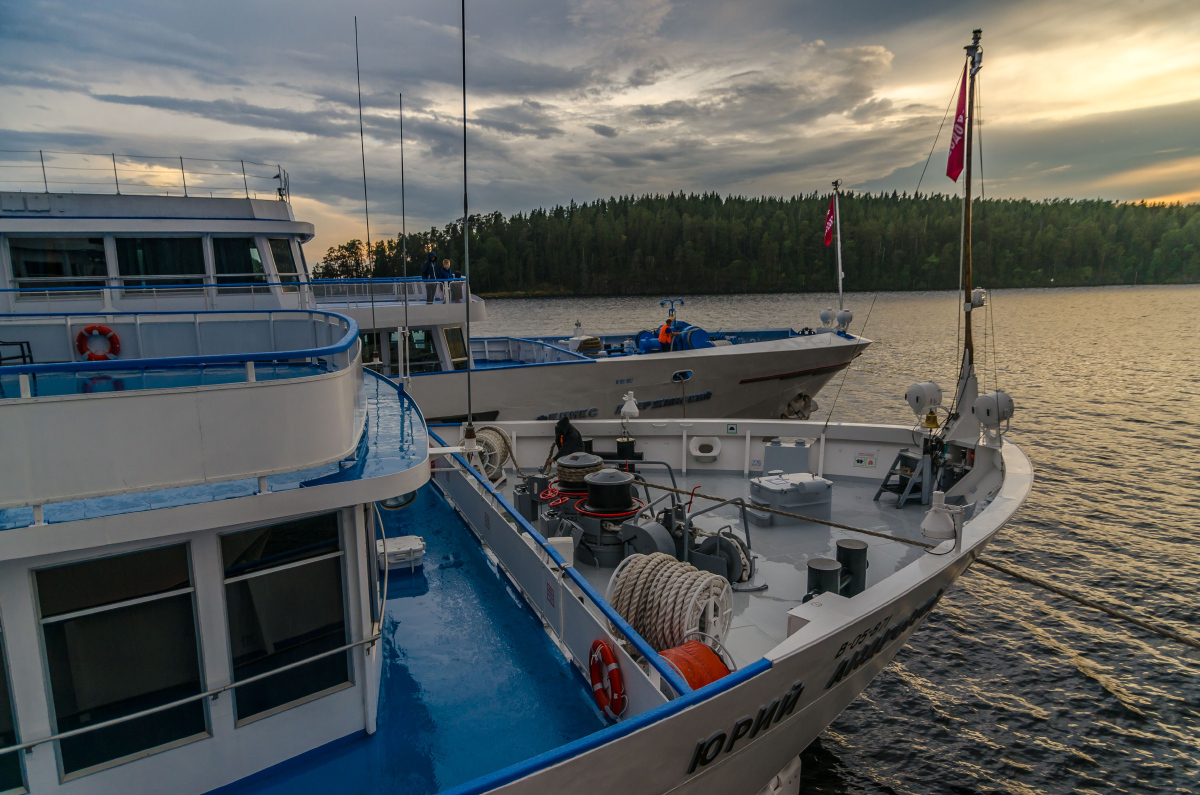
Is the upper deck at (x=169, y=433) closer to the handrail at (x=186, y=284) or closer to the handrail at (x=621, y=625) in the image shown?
the handrail at (x=621, y=625)

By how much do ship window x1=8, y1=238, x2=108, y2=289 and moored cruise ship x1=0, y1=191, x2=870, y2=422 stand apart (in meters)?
0.02

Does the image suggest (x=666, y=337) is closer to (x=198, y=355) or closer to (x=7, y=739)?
(x=198, y=355)

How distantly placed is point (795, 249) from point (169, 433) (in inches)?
4798

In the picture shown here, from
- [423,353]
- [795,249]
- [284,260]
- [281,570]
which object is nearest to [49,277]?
[284,260]

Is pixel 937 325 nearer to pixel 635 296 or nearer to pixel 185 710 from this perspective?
pixel 635 296

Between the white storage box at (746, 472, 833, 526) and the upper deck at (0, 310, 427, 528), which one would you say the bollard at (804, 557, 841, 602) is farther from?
the upper deck at (0, 310, 427, 528)

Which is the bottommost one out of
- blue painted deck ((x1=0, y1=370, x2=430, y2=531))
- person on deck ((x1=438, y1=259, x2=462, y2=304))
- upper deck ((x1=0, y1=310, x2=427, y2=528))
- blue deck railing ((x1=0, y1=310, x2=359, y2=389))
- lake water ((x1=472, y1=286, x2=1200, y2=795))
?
lake water ((x1=472, y1=286, x2=1200, y2=795))

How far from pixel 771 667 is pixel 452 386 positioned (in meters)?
13.2

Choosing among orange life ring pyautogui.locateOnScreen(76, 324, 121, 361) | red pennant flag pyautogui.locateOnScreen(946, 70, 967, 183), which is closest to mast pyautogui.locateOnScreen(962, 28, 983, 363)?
red pennant flag pyautogui.locateOnScreen(946, 70, 967, 183)

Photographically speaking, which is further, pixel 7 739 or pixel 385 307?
pixel 385 307

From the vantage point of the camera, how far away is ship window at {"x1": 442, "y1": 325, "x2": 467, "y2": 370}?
17.5m

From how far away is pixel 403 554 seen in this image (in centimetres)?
725

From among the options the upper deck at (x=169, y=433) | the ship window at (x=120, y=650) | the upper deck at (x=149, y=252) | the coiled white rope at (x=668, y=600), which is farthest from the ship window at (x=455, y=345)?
the ship window at (x=120, y=650)

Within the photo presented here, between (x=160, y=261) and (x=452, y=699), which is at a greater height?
(x=160, y=261)
